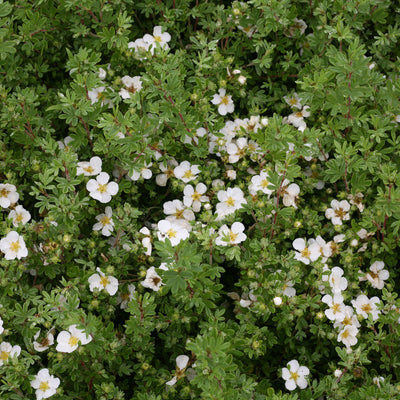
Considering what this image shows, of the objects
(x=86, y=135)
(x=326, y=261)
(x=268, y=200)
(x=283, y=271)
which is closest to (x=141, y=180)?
(x=86, y=135)

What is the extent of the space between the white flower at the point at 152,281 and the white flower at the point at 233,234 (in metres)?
0.39

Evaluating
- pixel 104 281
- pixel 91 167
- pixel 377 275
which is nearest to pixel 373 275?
pixel 377 275

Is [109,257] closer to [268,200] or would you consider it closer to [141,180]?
[141,180]

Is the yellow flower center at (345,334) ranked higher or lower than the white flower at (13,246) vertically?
lower

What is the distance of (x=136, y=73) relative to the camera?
147 inches

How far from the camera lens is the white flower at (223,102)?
11.7 feet

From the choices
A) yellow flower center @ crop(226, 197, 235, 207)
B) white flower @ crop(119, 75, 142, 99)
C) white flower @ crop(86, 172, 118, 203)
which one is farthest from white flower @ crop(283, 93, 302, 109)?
white flower @ crop(86, 172, 118, 203)

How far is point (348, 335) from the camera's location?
9.77 feet

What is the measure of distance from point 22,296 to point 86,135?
1.06 meters

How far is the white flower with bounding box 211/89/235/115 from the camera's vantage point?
3.57 m

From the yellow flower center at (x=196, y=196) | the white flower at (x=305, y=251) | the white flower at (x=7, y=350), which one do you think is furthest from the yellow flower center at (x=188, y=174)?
the white flower at (x=7, y=350)

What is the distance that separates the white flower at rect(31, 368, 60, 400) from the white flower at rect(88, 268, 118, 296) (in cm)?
50

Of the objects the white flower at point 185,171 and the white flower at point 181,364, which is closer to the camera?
the white flower at point 181,364

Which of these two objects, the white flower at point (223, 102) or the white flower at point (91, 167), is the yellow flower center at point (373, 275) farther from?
the white flower at point (91, 167)
